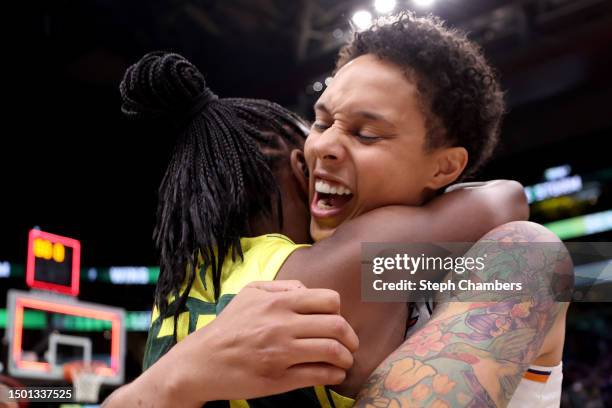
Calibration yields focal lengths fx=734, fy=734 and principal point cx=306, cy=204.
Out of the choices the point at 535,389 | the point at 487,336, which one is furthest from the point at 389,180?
the point at 535,389

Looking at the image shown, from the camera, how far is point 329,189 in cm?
128

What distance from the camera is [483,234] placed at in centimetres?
118

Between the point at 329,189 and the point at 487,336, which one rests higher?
the point at 329,189

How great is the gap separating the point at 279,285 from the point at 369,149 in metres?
0.34

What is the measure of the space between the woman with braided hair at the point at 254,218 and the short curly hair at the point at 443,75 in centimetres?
6

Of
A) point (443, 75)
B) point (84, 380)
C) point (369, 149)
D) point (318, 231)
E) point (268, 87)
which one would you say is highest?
point (268, 87)

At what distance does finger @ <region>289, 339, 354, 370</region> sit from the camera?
933mm

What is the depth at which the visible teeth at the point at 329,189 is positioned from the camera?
4.18 ft

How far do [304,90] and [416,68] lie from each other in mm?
6464

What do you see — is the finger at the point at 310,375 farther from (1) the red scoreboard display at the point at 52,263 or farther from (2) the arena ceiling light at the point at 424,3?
(1) the red scoreboard display at the point at 52,263

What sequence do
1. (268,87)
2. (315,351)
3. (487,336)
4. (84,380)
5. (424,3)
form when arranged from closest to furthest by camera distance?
(315,351) → (487,336) → (424,3) → (84,380) → (268,87)

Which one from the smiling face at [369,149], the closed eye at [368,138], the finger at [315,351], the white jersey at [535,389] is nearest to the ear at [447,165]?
the smiling face at [369,149]

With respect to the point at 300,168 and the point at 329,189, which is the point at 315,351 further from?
the point at 300,168

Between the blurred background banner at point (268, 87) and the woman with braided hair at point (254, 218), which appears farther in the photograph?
the blurred background banner at point (268, 87)
